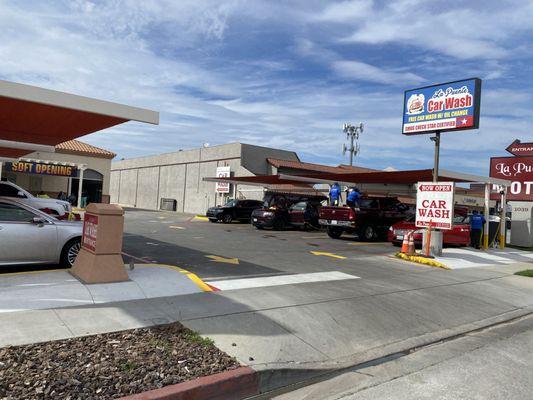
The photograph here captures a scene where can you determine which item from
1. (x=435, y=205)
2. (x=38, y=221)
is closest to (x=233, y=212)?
(x=435, y=205)

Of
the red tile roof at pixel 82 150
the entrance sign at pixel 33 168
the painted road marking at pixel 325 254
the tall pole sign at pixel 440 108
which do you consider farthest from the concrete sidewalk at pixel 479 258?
the red tile roof at pixel 82 150

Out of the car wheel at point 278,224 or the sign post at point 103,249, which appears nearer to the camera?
the sign post at point 103,249

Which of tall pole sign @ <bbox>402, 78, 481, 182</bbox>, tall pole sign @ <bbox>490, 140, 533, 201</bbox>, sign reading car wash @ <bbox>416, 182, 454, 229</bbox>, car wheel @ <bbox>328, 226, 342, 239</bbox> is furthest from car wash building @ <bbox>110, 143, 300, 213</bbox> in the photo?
sign reading car wash @ <bbox>416, 182, 454, 229</bbox>

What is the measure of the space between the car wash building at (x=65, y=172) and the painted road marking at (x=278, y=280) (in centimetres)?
2574

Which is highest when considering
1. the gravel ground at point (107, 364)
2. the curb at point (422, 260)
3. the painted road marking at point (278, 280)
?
the curb at point (422, 260)

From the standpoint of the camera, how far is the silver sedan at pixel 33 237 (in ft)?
26.6

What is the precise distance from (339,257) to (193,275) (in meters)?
6.03

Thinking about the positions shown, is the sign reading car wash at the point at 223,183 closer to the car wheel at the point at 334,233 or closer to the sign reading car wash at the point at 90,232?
the car wheel at the point at 334,233

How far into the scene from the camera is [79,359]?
4621 mm

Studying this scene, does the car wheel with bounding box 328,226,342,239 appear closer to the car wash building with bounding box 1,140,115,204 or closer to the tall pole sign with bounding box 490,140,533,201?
the tall pole sign with bounding box 490,140,533,201

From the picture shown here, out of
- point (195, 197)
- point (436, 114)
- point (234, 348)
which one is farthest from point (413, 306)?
point (195, 197)

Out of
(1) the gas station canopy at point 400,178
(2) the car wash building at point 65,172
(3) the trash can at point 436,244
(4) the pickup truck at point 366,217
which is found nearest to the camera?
(3) the trash can at point 436,244

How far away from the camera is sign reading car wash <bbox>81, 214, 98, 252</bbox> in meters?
7.82

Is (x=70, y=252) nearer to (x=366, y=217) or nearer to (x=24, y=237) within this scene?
Answer: (x=24, y=237)
